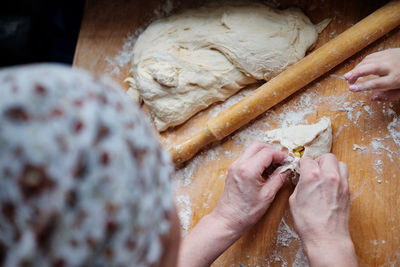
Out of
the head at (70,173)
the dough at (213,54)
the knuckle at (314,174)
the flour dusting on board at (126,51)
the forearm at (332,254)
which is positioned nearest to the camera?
the head at (70,173)

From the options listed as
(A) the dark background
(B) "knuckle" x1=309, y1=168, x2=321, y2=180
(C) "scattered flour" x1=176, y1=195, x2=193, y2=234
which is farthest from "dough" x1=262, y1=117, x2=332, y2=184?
(A) the dark background

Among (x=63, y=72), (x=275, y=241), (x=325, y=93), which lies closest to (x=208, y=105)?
(x=325, y=93)

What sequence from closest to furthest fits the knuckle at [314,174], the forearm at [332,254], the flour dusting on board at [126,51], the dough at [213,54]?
1. the forearm at [332,254]
2. the knuckle at [314,174]
3. the dough at [213,54]
4. the flour dusting on board at [126,51]

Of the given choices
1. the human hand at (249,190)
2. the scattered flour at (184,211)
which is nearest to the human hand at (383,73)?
the human hand at (249,190)

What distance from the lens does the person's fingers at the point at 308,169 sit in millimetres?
1069

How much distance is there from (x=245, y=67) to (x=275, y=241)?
2.31 feet

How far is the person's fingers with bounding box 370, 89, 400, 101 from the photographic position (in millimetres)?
1153

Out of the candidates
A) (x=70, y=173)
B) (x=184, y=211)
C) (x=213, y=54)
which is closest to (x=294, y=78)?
(x=213, y=54)

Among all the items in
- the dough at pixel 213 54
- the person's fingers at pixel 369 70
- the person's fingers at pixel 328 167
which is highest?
the dough at pixel 213 54

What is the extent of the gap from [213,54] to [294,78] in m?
0.36

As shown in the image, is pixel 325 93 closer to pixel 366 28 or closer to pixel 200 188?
pixel 366 28

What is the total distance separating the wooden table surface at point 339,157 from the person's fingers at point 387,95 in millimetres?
85

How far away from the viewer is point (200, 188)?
1414 mm

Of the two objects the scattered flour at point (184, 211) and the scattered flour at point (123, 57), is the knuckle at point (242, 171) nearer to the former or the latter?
the scattered flour at point (184, 211)
